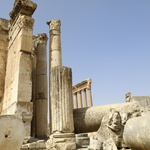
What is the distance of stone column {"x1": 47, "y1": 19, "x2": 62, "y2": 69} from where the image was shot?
29.6 feet

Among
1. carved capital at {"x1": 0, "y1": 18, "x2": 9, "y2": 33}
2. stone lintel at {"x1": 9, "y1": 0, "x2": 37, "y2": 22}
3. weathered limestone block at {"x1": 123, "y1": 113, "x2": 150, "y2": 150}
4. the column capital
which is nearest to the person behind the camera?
weathered limestone block at {"x1": 123, "y1": 113, "x2": 150, "y2": 150}

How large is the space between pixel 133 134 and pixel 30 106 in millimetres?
4435

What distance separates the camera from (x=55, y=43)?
924 centimetres

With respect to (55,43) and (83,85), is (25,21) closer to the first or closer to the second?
(55,43)

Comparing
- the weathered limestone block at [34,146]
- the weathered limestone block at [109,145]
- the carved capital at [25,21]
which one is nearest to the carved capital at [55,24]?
the carved capital at [25,21]

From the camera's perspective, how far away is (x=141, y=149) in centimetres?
279

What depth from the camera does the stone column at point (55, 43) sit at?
902cm

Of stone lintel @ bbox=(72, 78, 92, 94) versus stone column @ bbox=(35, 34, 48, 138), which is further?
stone lintel @ bbox=(72, 78, 92, 94)

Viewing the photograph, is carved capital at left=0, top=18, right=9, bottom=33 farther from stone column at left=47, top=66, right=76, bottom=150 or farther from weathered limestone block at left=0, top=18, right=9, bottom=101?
stone column at left=47, top=66, right=76, bottom=150

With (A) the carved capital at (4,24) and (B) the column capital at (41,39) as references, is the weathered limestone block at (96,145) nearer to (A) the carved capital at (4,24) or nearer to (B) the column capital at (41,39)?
(B) the column capital at (41,39)

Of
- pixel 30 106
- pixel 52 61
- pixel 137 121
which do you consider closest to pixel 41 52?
pixel 52 61

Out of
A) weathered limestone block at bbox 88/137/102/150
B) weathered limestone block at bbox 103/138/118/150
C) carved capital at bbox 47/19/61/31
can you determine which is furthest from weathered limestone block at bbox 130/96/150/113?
carved capital at bbox 47/19/61/31

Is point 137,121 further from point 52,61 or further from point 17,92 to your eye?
point 52,61

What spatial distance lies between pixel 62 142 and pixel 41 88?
4.91 meters
